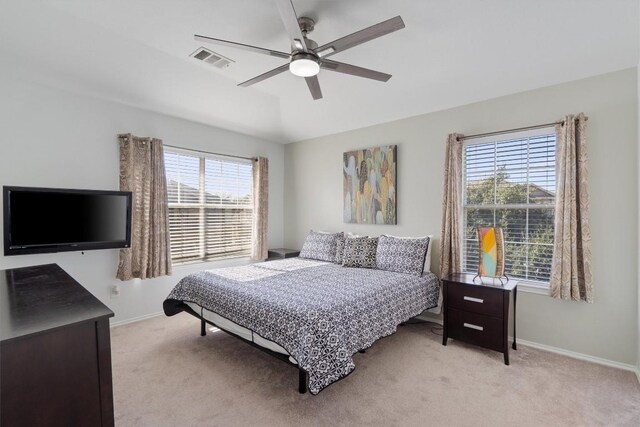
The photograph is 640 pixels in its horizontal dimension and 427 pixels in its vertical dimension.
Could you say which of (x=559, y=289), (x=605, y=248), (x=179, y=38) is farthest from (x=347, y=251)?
(x=179, y=38)

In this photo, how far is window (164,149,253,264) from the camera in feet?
13.6

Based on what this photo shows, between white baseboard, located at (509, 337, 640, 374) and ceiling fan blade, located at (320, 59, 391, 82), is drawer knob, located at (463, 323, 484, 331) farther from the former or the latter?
ceiling fan blade, located at (320, 59, 391, 82)

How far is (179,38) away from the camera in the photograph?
2787 millimetres

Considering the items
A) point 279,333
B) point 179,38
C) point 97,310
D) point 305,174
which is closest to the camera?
point 97,310

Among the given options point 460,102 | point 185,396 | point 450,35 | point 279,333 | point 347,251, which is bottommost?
point 185,396

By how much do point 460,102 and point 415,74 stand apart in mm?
676

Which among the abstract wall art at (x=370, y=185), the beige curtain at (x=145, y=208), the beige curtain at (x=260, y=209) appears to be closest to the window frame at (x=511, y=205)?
the abstract wall art at (x=370, y=185)

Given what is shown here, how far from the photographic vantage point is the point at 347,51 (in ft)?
9.61

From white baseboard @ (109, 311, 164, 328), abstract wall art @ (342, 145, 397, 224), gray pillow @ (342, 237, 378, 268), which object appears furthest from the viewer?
abstract wall art @ (342, 145, 397, 224)

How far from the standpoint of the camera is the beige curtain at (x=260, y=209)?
16.3 feet

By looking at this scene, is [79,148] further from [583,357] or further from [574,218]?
[583,357]

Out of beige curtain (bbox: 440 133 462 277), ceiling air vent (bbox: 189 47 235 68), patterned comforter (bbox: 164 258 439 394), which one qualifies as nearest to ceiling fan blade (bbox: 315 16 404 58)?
ceiling air vent (bbox: 189 47 235 68)

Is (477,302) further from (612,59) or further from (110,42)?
(110,42)

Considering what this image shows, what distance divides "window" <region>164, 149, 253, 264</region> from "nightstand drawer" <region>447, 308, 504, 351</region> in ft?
10.6
